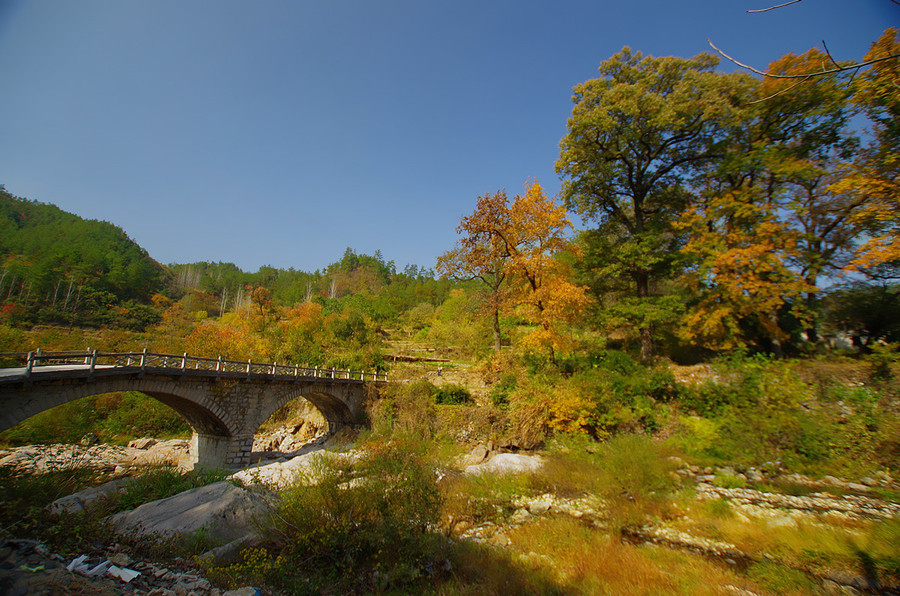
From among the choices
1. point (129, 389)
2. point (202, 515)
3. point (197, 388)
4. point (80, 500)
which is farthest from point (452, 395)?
point (80, 500)

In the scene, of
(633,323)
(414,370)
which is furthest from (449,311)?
(633,323)

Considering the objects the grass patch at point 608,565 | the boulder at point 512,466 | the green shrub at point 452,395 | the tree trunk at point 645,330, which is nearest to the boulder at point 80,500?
the grass patch at point 608,565

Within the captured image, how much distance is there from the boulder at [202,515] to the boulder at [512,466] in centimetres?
715

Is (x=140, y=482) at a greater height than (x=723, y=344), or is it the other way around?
(x=723, y=344)

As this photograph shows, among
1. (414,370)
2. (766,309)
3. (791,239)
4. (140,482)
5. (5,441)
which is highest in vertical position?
(791,239)

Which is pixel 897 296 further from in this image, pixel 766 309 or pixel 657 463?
pixel 657 463

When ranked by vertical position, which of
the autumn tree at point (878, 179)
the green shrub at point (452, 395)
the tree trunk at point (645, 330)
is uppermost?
the autumn tree at point (878, 179)

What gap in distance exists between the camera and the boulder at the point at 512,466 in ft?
41.7

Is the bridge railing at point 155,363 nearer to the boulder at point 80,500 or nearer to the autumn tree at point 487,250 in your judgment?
the boulder at point 80,500

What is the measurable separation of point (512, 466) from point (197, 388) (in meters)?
15.3

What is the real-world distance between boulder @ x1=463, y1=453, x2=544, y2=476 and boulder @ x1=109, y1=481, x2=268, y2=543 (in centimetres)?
715

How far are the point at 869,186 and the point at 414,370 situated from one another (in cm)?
2413

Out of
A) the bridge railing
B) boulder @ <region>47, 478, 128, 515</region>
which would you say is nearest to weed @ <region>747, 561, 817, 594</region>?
boulder @ <region>47, 478, 128, 515</region>

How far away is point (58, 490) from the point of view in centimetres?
988
